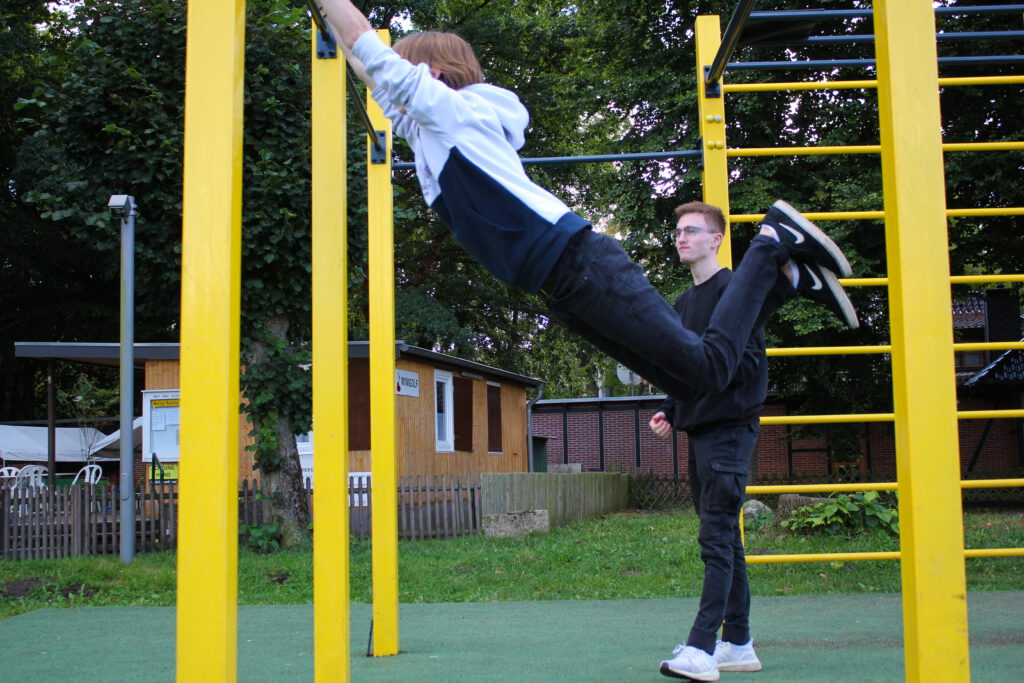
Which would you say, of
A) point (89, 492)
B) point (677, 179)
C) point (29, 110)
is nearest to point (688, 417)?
point (89, 492)

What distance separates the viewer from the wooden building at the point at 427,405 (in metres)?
14.4

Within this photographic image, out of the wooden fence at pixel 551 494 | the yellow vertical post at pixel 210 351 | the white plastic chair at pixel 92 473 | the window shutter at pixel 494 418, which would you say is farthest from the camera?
the window shutter at pixel 494 418

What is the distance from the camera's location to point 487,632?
177 inches

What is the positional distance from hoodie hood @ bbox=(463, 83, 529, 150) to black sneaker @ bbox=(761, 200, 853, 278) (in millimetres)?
807

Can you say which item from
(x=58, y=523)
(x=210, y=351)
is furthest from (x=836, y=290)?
(x=58, y=523)

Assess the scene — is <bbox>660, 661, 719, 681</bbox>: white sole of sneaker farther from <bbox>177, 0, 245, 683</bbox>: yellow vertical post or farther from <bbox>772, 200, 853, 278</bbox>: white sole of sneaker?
<bbox>177, 0, 245, 683</bbox>: yellow vertical post

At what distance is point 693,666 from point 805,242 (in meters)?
1.39

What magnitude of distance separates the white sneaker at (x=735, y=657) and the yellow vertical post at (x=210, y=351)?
2133 millimetres

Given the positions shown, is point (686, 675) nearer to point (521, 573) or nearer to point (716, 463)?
point (716, 463)

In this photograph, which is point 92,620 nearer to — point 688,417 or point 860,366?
point 688,417

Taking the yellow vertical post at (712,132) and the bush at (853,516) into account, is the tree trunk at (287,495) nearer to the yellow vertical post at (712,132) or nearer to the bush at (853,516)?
the bush at (853,516)

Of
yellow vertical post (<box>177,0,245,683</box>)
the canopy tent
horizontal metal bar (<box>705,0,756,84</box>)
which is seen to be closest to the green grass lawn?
horizontal metal bar (<box>705,0,756,84</box>)

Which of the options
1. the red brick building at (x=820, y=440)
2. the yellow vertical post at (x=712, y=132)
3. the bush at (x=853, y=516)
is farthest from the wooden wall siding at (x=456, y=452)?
the yellow vertical post at (x=712, y=132)

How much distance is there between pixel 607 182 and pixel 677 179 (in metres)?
5.05
